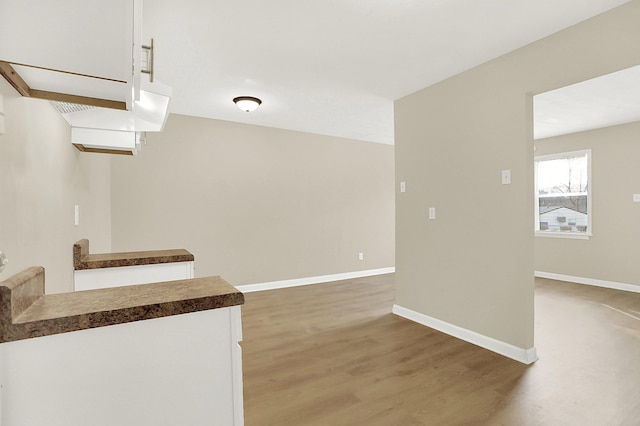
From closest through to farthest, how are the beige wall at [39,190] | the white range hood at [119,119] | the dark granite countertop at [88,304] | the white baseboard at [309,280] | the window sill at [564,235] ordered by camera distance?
the dark granite countertop at [88,304]
the beige wall at [39,190]
the white range hood at [119,119]
the white baseboard at [309,280]
the window sill at [564,235]

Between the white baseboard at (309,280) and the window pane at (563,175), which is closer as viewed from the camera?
the white baseboard at (309,280)

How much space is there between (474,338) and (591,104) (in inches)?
129

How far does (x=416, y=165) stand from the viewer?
3500mm

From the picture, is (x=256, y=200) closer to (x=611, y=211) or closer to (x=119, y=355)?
(x=119, y=355)

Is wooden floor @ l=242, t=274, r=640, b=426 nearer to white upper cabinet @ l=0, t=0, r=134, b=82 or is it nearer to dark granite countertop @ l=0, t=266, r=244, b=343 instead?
dark granite countertop @ l=0, t=266, r=244, b=343

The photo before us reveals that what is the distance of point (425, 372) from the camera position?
2.38m

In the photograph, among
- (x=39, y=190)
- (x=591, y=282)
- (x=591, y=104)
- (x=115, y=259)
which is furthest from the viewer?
(x=591, y=282)

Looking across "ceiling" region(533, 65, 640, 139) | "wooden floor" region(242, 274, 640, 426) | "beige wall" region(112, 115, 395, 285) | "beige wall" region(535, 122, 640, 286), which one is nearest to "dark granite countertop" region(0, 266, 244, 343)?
"wooden floor" region(242, 274, 640, 426)

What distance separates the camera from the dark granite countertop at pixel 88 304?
91cm

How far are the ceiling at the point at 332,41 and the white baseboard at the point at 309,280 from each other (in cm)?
264

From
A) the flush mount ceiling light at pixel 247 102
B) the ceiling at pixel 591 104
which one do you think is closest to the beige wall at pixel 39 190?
the flush mount ceiling light at pixel 247 102

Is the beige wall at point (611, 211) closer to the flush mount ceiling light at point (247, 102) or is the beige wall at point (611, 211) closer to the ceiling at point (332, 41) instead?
the ceiling at point (332, 41)

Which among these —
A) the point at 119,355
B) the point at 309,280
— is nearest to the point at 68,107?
the point at 119,355

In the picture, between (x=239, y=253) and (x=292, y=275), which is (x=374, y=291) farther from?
(x=239, y=253)
